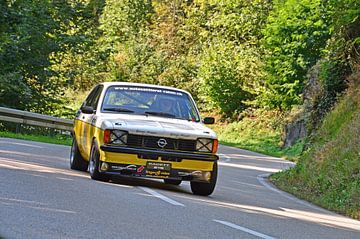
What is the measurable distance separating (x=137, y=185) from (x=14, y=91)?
20912 millimetres

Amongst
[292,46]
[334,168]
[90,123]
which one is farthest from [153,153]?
[292,46]

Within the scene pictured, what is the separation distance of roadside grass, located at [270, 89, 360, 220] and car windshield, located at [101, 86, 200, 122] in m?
3.15

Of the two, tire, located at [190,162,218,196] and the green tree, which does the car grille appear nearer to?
tire, located at [190,162,218,196]

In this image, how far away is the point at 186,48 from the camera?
66000mm

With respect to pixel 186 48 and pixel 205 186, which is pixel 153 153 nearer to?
pixel 205 186

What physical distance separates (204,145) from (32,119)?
16663mm

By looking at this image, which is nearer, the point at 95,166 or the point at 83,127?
the point at 95,166

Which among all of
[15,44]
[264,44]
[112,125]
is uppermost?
[264,44]

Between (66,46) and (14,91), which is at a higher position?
(66,46)

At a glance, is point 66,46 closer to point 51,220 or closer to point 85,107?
point 85,107

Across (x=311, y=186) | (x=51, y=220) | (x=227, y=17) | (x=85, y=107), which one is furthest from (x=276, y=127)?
(x=51, y=220)

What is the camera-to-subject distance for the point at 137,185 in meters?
13.7

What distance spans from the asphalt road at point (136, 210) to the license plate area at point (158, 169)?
0.26 meters

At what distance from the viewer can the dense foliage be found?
32.4 meters
